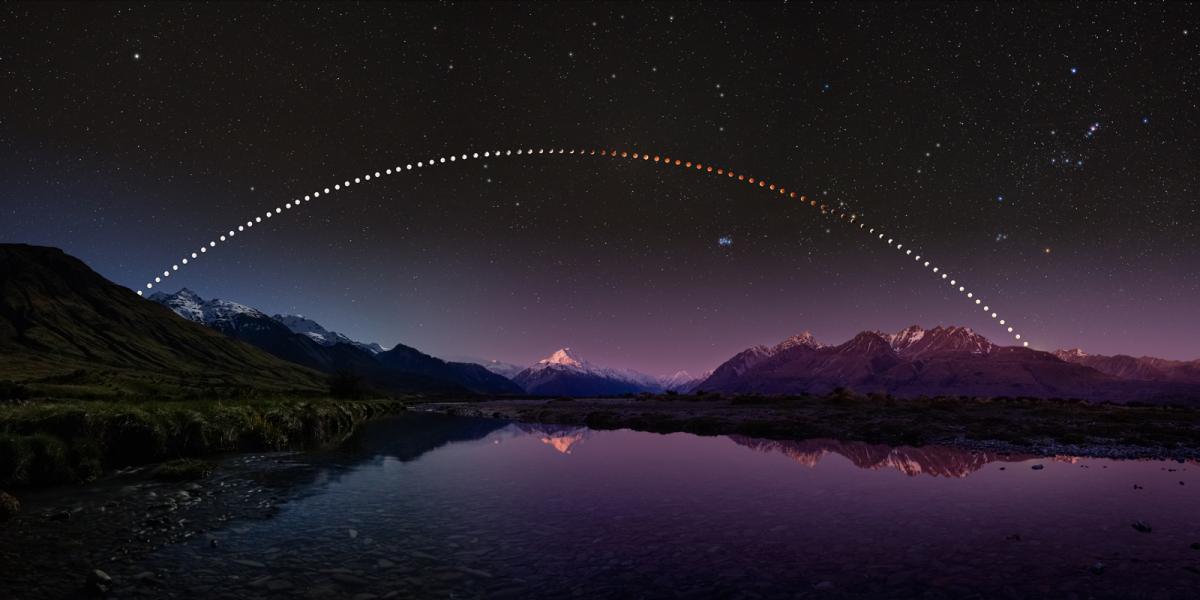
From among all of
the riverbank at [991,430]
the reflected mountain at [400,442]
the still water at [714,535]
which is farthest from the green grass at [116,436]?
the riverbank at [991,430]

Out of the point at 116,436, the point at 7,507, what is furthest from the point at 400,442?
the point at 7,507

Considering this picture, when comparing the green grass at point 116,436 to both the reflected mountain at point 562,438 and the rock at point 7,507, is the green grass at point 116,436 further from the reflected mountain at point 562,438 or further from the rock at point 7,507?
the reflected mountain at point 562,438

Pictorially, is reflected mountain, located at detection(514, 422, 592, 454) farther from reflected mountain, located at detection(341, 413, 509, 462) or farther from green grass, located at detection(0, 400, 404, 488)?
green grass, located at detection(0, 400, 404, 488)

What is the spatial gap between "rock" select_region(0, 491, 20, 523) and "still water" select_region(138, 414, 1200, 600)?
19.1 feet

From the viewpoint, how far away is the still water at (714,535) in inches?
460

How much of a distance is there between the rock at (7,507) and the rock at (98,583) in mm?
7648

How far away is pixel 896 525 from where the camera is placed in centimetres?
1686

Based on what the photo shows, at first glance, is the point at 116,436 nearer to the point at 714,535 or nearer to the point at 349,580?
the point at 349,580

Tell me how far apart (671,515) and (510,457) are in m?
17.8

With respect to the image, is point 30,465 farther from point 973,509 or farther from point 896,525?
point 973,509

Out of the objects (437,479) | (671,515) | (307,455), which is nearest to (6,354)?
(307,455)

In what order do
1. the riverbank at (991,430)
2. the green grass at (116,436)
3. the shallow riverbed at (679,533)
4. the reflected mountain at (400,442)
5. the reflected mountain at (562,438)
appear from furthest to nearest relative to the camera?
the reflected mountain at (562,438) < the riverbank at (991,430) < the reflected mountain at (400,442) < the green grass at (116,436) < the shallow riverbed at (679,533)

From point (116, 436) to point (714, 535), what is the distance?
2655cm

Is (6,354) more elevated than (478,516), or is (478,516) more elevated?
(6,354)
